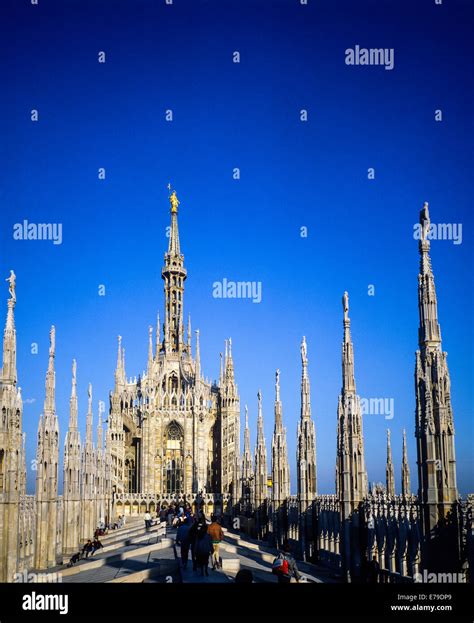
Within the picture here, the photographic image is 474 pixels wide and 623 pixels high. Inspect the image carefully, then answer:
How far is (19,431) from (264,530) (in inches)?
904

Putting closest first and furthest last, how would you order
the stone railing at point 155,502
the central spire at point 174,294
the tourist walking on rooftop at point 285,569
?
the tourist walking on rooftop at point 285,569, the stone railing at point 155,502, the central spire at point 174,294

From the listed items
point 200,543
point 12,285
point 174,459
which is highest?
point 12,285

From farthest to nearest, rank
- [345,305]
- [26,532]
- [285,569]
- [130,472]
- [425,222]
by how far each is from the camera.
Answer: [130,472]
[26,532]
[345,305]
[425,222]
[285,569]

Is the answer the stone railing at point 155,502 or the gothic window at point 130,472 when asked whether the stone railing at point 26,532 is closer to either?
the stone railing at point 155,502

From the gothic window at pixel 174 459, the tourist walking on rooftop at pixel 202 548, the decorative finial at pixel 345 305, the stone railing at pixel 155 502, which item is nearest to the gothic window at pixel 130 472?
the gothic window at pixel 174 459

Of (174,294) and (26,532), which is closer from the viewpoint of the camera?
(26,532)

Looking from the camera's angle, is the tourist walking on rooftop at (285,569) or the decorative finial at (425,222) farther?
the decorative finial at (425,222)

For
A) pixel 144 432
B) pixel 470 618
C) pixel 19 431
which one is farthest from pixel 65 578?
pixel 144 432

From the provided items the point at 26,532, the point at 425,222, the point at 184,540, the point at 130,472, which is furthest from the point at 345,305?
the point at 130,472

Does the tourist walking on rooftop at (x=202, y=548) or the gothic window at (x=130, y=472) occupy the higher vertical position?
the tourist walking on rooftop at (x=202, y=548)

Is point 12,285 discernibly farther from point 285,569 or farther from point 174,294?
point 174,294

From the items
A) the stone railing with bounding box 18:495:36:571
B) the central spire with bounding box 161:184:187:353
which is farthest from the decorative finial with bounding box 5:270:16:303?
the central spire with bounding box 161:184:187:353

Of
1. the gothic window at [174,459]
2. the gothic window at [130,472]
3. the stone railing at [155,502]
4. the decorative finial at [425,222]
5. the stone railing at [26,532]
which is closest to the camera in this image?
the decorative finial at [425,222]

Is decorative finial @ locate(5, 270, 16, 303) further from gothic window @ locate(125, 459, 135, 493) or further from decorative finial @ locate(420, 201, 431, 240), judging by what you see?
gothic window @ locate(125, 459, 135, 493)
